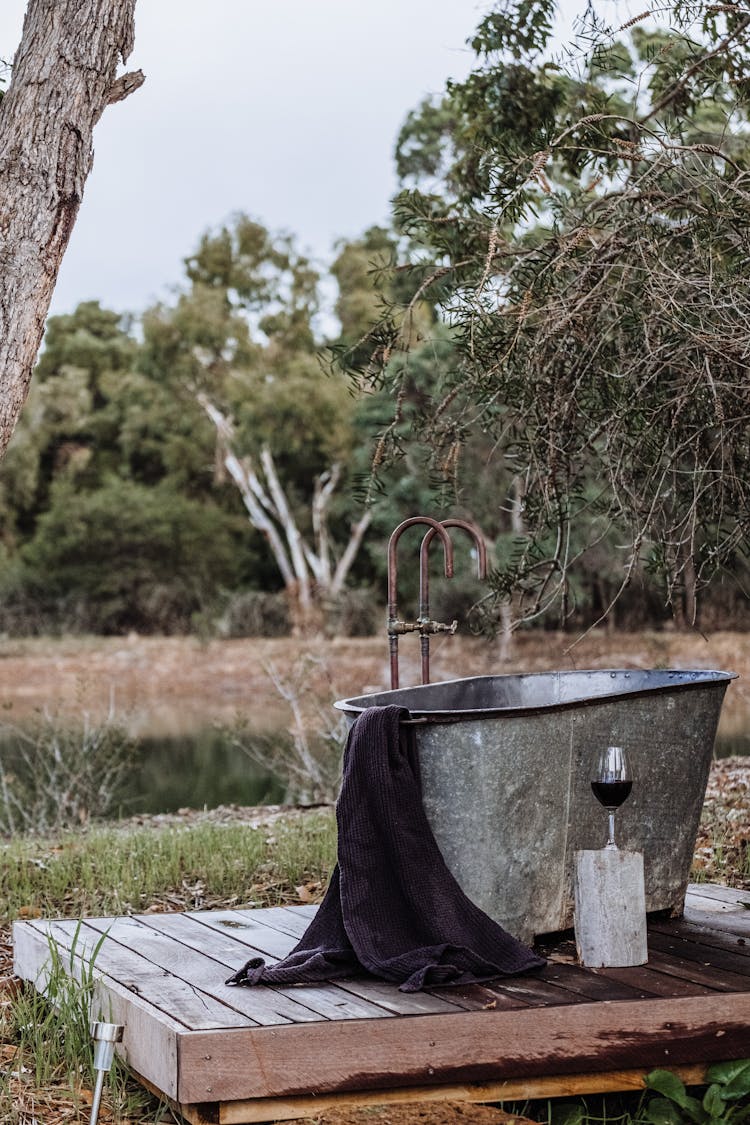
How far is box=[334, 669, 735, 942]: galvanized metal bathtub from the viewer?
325 cm

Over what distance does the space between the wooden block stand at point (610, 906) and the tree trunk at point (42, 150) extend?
5.81 ft

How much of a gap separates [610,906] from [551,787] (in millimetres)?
330

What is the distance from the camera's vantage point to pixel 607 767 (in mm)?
3271

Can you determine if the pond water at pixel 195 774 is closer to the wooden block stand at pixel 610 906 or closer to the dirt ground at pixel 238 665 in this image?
the dirt ground at pixel 238 665

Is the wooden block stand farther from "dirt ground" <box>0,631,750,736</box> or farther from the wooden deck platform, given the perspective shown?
"dirt ground" <box>0,631,750,736</box>

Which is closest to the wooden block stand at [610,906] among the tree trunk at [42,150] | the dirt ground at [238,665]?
the tree trunk at [42,150]

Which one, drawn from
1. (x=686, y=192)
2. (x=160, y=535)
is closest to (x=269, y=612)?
(x=160, y=535)

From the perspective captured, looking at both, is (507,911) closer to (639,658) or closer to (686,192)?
(686,192)

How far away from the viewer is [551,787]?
3359 millimetres

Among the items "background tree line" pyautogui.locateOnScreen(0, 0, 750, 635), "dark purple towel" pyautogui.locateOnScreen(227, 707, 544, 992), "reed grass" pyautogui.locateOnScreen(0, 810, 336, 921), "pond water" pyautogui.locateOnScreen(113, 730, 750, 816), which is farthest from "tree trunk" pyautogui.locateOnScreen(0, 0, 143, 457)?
"pond water" pyautogui.locateOnScreen(113, 730, 750, 816)

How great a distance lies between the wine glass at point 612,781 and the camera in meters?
3.25

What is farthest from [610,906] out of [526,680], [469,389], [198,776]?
[198,776]

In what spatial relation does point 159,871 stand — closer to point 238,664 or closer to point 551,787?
point 551,787

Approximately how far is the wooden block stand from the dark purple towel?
0.15 m
